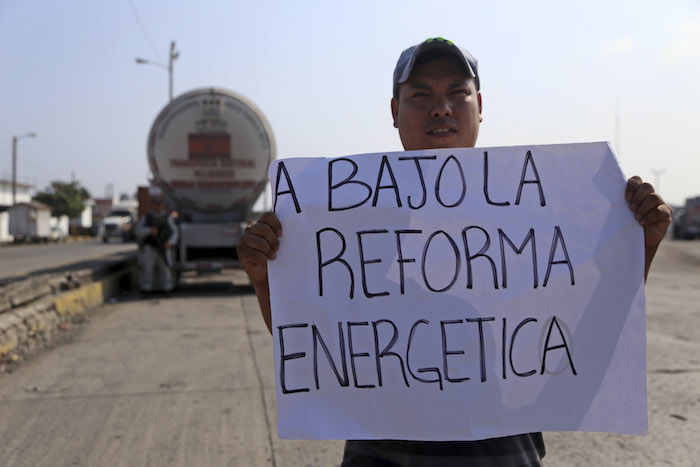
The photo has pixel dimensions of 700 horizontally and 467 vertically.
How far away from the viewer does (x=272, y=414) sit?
392 cm

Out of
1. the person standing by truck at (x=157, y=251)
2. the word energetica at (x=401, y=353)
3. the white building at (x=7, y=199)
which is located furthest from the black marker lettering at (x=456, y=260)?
the white building at (x=7, y=199)

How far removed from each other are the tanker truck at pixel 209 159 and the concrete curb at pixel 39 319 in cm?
217

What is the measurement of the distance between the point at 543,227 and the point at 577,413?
0.54 meters

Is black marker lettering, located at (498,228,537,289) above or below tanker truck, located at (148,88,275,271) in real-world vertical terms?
below

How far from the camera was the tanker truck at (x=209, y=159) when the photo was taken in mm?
10023

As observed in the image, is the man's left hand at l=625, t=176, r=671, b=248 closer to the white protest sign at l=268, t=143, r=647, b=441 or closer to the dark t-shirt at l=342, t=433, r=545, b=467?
the white protest sign at l=268, t=143, r=647, b=441

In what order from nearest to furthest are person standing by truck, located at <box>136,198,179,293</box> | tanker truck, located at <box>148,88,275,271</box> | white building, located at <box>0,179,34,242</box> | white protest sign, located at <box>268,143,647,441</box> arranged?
white protest sign, located at <box>268,143,647,441</box> < person standing by truck, located at <box>136,198,179,293</box> < tanker truck, located at <box>148,88,275,271</box> < white building, located at <box>0,179,34,242</box>

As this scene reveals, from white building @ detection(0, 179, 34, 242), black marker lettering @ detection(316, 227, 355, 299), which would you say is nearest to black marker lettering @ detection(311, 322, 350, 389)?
black marker lettering @ detection(316, 227, 355, 299)

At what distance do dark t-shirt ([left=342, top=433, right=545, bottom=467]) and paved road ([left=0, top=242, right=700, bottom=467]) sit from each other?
5.43ft

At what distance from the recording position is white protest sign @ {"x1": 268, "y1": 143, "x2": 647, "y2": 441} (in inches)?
68.9

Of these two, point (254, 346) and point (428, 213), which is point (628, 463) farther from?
point (254, 346)

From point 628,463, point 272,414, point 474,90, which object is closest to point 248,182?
point 272,414

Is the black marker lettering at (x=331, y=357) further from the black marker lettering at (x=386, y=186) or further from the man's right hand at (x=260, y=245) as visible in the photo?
the black marker lettering at (x=386, y=186)

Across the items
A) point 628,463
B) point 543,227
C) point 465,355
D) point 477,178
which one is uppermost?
point 477,178
